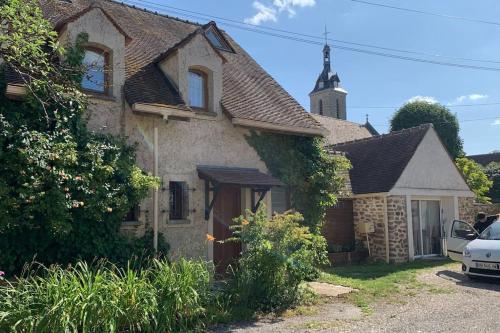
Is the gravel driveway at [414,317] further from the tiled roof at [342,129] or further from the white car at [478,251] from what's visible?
the tiled roof at [342,129]

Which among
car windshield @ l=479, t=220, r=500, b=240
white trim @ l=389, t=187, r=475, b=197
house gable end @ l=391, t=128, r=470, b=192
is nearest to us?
car windshield @ l=479, t=220, r=500, b=240

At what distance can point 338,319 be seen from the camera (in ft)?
27.1

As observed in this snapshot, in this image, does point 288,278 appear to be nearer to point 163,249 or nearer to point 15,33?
point 163,249

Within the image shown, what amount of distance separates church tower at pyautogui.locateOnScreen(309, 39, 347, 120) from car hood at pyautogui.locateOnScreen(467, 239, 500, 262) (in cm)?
5215

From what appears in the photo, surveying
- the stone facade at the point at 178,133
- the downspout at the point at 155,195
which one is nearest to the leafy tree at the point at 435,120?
the stone facade at the point at 178,133

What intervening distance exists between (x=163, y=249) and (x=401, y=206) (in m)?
9.44

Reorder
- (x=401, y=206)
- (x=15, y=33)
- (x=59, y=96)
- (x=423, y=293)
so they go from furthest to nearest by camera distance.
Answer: (x=401, y=206) → (x=423, y=293) → (x=59, y=96) → (x=15, y=33)

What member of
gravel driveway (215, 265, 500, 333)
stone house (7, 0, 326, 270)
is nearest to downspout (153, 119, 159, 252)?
stone house (7, 0, 326, 270)

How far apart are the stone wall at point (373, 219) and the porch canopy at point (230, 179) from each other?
6.00 m

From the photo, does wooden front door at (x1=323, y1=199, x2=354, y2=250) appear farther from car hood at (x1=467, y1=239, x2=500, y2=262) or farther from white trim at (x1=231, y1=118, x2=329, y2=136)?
car hood at (x1=467, y1=239, x2=500, y2=262)

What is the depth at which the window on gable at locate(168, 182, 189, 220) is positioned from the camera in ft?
37.5

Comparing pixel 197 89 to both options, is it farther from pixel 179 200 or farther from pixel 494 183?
pixel 494 183

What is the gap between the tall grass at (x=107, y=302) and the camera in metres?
6.17

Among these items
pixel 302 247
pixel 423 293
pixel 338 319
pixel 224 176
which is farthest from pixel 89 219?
pixel 423 293
